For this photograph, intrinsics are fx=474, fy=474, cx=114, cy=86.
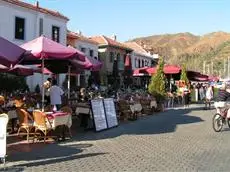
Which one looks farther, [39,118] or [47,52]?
[47,52]

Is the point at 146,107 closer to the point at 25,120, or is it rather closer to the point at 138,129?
the point at 138,129

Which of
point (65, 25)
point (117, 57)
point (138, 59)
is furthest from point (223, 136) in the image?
point (138, 59)

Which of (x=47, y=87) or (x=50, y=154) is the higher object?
(x=47, y=87)

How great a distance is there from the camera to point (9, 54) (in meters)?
11.1

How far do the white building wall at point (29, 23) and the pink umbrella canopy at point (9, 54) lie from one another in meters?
21.7

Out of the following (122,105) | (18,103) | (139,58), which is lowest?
(122,105)

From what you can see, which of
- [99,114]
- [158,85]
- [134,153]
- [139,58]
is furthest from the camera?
[139,58]

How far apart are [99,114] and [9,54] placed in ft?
15.5

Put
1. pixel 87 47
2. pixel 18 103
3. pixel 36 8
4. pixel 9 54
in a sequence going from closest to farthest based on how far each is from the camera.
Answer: pixel 9 54 < pixel 18 103 < pixel 36 8 < pixel 87 47

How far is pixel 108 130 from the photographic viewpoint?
1538 centimetres

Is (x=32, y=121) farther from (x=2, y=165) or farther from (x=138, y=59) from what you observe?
(x=138, y=59)

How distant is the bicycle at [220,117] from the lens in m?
16.2

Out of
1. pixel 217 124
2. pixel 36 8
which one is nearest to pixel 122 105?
pixel 217 124

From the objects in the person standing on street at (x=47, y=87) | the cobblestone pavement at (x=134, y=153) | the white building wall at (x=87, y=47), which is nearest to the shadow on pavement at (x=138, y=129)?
the cobblestone pavement at (x=134, y=153)
